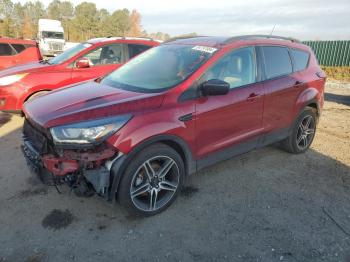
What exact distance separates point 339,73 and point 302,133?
14770mm

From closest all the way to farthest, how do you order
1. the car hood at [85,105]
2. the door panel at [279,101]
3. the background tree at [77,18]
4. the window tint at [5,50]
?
the car hood at [85,105] < the door panel at [279,101] < the window tint at [5,50] < the background tree at [77,18]

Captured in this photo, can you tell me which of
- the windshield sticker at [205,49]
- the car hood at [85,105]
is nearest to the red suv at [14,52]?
the car hood at [85,105]

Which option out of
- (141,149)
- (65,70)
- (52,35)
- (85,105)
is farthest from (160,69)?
(52,35)

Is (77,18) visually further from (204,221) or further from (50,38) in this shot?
(204,221)

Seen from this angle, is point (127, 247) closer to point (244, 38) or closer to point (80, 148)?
point (80, 148)

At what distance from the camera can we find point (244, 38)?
404cm

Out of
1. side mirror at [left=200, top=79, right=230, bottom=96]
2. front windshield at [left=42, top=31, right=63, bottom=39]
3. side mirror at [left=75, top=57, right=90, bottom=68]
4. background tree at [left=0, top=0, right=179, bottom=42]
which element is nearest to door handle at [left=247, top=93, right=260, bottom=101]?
side mirror at [left=200, top=79, right=230, bottom=96]

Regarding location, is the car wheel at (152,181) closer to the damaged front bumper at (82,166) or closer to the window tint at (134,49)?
the damaged front bumper at (82,166)

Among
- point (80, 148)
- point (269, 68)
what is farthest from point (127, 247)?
point (269, 68)

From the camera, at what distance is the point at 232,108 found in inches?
144

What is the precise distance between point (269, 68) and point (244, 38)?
1.79ft

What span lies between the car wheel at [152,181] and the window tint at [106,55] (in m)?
4.16

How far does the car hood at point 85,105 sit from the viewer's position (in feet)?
9.41

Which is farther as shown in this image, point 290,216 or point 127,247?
point 290,216
